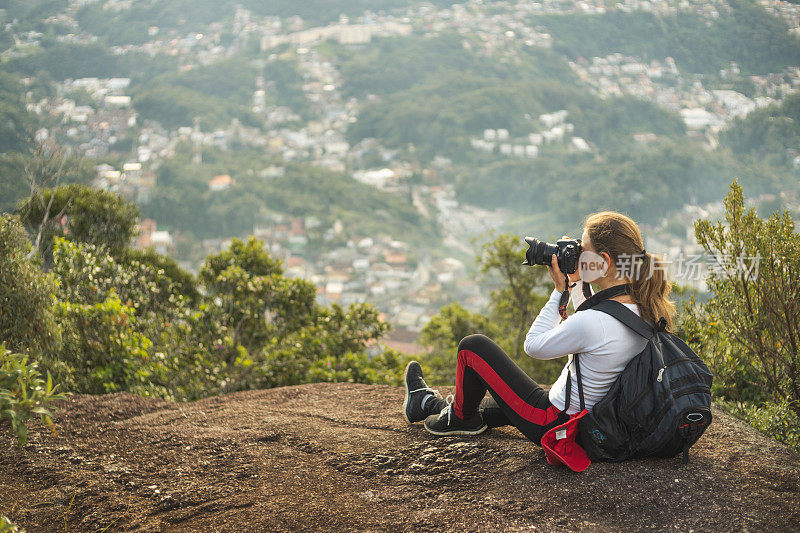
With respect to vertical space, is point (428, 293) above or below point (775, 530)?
below

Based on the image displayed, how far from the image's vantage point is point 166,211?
123ft

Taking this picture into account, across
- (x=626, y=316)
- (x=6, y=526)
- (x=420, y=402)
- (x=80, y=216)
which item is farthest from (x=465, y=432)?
(x=80, y=216)

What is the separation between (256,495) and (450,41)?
68.5 metres

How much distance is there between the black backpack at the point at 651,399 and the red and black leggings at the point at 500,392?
0.62ft

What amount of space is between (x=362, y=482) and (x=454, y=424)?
59 cm

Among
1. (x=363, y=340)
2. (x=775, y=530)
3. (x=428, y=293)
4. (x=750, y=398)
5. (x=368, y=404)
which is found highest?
(x=775, y=530)

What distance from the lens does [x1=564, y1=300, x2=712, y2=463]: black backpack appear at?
2102 millimetres

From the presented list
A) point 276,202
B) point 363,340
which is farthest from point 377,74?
point 363,340

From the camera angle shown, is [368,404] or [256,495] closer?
[256,495]

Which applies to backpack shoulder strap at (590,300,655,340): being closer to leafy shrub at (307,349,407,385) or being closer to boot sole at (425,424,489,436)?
boot sole at (425,424,489,436)

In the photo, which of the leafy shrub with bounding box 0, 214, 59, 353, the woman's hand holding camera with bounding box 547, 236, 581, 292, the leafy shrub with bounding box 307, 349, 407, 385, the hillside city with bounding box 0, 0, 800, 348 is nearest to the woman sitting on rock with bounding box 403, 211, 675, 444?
the woman's hand holding camera with bounding box 547, 236, 581, 292

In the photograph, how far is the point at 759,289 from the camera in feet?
10.8

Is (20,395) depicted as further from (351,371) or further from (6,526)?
(351,371)

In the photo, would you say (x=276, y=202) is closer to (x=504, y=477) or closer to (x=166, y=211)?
(x=166, y=211)
